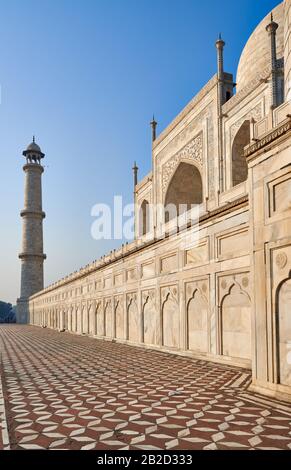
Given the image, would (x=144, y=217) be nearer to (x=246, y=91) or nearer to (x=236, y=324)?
(x=246, y=91)

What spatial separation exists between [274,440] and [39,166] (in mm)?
36088

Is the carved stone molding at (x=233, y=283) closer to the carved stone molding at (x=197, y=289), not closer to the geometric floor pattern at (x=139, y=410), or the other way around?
the carved stone molding at (x=197, y=289)

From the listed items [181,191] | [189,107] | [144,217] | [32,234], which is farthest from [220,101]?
[32,234]

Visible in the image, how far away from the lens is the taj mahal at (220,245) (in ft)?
16.6

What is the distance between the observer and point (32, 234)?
117 ft

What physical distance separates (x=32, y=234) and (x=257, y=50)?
85.2 feet

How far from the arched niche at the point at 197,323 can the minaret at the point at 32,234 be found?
28329 millimetres

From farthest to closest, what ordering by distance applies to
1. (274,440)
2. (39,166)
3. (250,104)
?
(39,166), (250,104), (274,440)

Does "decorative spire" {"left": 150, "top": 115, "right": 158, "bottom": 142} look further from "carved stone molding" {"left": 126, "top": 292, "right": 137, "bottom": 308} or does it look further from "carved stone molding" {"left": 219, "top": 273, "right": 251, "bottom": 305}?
"carved stone molding" {"left": 219, "top": 273, "right": 251, "bottom": 305}

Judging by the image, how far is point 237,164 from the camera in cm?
1217

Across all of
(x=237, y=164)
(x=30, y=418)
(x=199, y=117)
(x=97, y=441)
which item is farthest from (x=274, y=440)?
(x=199, y=117)

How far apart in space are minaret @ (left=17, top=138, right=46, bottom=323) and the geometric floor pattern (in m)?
29.0

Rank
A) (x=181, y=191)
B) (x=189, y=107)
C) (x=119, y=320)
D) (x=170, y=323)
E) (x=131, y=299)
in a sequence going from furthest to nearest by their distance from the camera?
(x=181, y=191) < (x=119, y=320) < (x=189, y=107) < (x=131, y=299) < (x=170, y=323)

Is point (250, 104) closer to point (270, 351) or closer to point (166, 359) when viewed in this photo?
point (166, 359)
